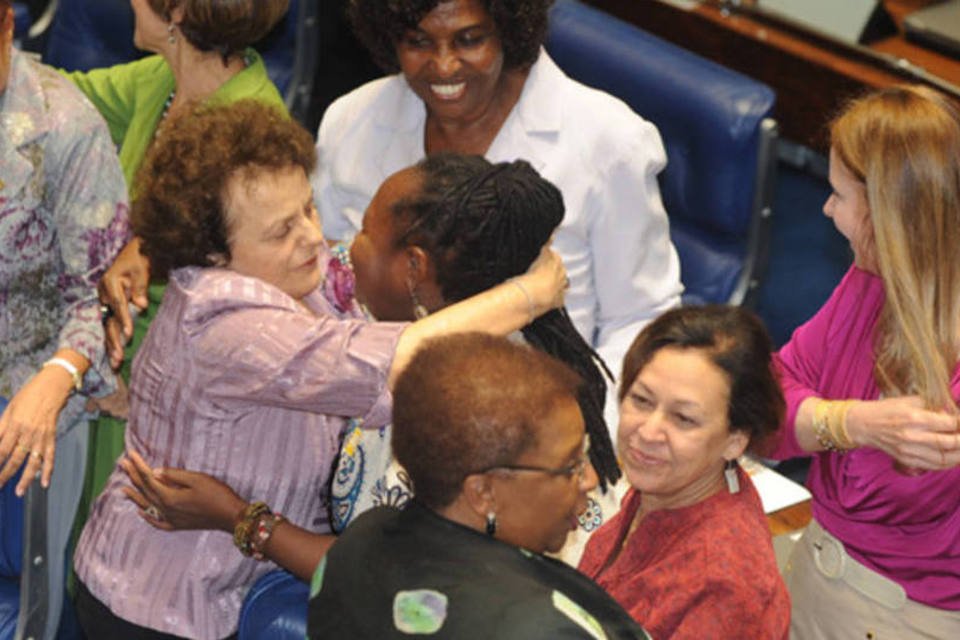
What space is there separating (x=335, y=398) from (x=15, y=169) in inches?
36.2

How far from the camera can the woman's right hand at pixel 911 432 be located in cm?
235

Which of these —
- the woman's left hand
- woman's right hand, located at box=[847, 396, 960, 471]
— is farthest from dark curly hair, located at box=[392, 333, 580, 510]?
the woman's left hand

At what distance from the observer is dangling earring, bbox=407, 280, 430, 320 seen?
95.8 inches

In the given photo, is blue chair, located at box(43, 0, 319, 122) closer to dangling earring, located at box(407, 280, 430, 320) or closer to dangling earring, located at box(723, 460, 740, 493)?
dangling earring, located at box(407, 280, 430, 320)

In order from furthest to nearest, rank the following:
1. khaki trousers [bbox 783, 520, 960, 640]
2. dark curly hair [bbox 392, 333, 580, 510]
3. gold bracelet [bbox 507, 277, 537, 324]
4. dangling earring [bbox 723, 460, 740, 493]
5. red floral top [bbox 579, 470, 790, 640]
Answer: khaki trousers [bbox 783, 520, 960, 640] → gold bracelet [bbox 507, 277, 537, 324] → dangling earring [bbox 723, 460, 740, 493] → red floral top [bbox 579, 470, 790, 640] → dark curly hair [bbox 392, 333, 580, 510]

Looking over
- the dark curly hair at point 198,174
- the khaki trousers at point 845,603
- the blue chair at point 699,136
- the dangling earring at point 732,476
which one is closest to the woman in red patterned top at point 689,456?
the dangling earring at point 732,476

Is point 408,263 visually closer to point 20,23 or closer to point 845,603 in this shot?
point 845,603

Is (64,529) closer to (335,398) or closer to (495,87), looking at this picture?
(335,398)

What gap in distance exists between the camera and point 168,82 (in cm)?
354

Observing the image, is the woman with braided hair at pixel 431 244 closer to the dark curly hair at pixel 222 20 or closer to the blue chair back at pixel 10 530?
the blue chair back at pixel 10 530

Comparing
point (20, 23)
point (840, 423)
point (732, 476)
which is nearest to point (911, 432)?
point (840, 423)

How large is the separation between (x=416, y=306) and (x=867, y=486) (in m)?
0.79

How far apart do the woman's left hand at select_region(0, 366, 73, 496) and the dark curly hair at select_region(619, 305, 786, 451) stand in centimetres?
106

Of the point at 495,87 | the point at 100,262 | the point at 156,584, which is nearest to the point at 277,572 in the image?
the point at 156,584
